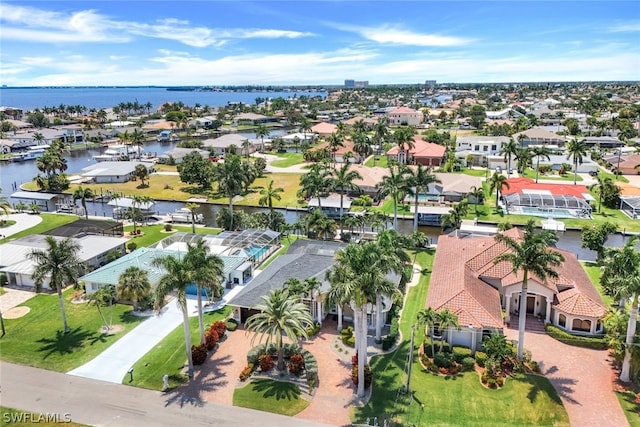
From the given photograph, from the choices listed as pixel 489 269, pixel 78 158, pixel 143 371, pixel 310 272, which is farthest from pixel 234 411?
pixel 78 158

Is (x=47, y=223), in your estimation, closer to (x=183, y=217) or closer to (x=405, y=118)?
(x=183, y=217)

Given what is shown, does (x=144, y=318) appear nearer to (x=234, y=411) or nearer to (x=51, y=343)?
(x=51, y=343)

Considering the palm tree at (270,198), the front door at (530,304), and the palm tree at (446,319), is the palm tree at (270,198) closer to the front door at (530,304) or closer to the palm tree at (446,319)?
the palm tree at (446,319)

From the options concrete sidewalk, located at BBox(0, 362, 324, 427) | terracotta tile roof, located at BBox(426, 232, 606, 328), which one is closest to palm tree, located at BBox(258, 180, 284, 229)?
terracotta tile roof, located at BBox(426, 232, 606, 328)

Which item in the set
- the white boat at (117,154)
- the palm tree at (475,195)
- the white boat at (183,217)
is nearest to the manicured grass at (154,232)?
the white boat at (183,217)

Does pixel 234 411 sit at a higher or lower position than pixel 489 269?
lower

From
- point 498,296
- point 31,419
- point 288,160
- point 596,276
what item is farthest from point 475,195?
point 31,419
